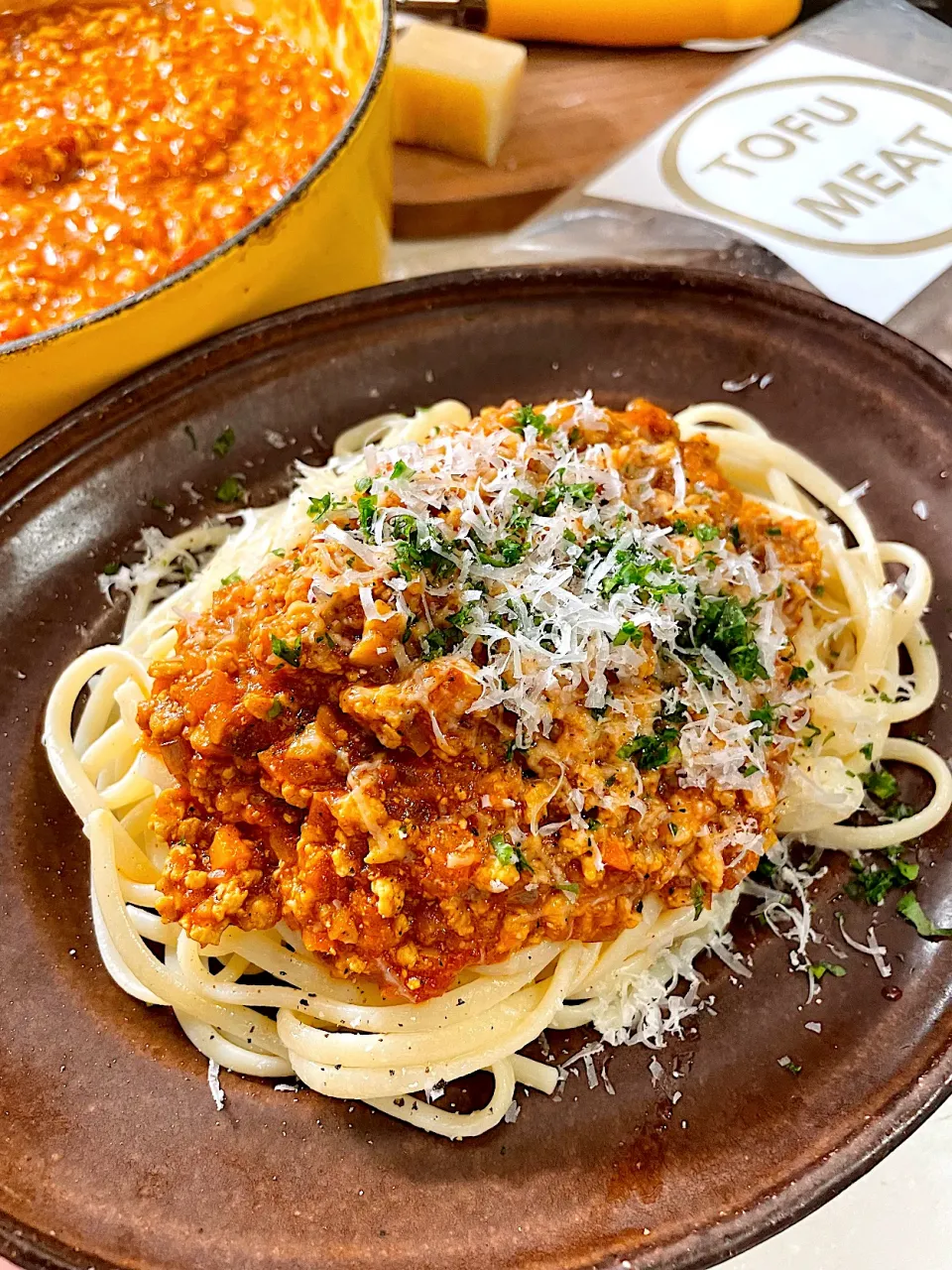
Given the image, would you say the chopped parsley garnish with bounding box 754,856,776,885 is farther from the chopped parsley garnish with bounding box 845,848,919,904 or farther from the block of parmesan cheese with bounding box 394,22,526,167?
the block of parmesan cheese with bounding box 394,22,526,167

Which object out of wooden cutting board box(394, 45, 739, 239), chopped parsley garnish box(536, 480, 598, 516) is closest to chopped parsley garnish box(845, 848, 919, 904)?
chopped parsley garnish box(536, 480, 598, 516)

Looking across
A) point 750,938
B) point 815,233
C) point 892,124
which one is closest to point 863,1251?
point 750,938

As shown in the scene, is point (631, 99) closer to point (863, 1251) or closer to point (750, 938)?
point (750, 938)

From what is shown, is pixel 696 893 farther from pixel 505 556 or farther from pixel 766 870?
pixel 505 556

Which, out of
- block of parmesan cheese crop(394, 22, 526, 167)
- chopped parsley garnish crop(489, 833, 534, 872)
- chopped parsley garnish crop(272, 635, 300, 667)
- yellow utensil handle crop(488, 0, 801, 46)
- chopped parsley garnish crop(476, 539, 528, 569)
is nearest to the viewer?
chopped parsley garnish crop(489, 833, 534, 872)

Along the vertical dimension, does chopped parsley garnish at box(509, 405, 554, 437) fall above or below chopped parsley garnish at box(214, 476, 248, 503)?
above

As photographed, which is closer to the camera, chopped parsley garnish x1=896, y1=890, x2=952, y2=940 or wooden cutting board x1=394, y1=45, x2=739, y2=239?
chopped parsley garnish x1=896, y1=890, x2=952, y2=940

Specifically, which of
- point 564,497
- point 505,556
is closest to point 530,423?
point 564,497
